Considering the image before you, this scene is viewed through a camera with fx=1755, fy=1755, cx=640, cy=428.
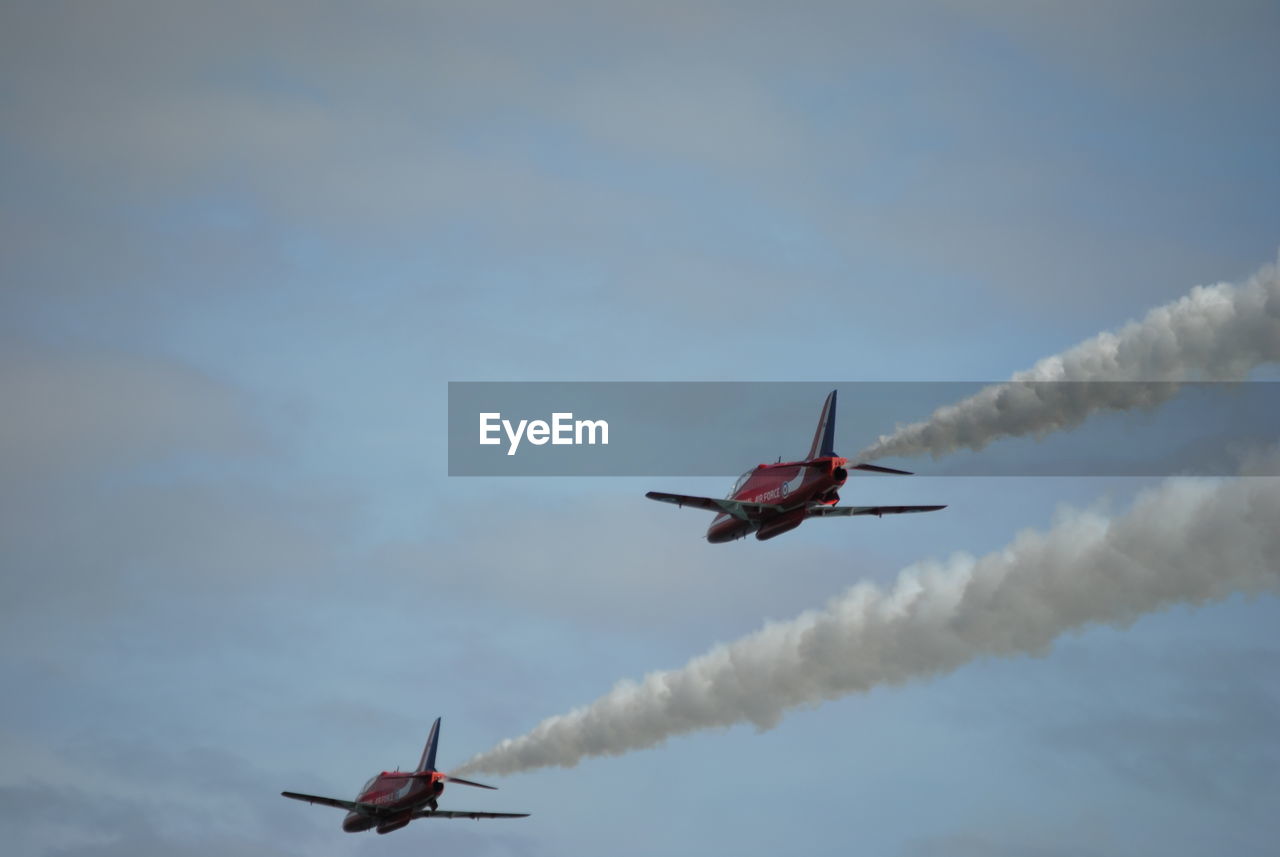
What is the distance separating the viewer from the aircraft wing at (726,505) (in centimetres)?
9338

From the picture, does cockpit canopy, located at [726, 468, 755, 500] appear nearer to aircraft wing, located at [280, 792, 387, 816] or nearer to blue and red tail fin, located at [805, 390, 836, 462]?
blue and red tail fin, located at [805, 390, 836, 462]

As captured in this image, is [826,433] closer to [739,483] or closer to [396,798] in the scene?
[739,483]

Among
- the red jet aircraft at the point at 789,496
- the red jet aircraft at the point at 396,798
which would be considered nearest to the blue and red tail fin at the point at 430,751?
the red jet aircraft at the point at 396,798

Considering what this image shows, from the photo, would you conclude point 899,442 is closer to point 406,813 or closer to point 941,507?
point 941,507

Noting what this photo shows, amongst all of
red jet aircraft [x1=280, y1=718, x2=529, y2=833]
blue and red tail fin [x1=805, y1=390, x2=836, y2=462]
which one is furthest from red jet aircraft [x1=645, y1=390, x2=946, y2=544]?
red jet aircraft [x1=280, y1=718, x2=529, y2=833]

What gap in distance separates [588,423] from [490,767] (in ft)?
83.1

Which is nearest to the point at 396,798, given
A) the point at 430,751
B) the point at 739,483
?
the point at 430,751

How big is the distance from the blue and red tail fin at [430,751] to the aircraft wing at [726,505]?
2947 centimetres

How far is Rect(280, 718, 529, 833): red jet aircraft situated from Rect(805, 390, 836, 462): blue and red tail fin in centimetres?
3260

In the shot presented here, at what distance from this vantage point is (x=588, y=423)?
107812mm

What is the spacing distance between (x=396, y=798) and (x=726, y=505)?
33.0 metres

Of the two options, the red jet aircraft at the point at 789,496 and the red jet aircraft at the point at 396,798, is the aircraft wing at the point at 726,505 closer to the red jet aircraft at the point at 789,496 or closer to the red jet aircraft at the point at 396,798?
the red jet aircraft at the point at 789,496

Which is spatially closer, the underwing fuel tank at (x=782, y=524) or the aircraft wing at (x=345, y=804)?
the underwing fuel tank at (x=782, y=524)

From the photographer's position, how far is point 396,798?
112 m
